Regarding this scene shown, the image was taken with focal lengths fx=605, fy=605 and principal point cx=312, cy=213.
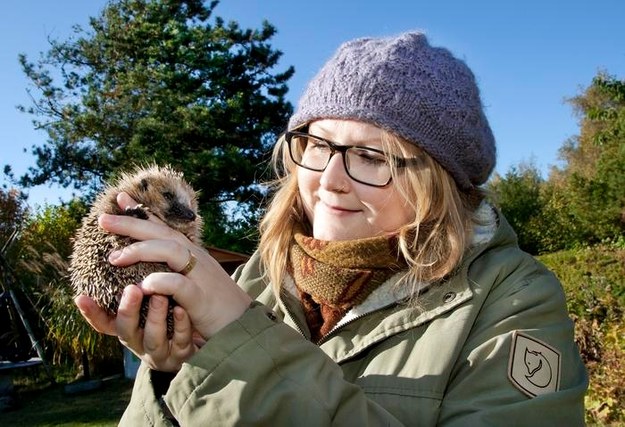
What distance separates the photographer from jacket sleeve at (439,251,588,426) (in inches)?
71.1

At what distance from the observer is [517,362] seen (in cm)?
189

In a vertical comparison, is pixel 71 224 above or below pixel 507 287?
above

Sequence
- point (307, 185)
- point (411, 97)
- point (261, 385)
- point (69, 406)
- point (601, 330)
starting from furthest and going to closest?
point (69, 406)
point (601, 330)
point (307, 185)
point (411, 97)
point (261, 385)

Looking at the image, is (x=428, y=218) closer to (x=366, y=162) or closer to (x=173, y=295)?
(x=366, y=162)

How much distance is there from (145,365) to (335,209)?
912 millimetres

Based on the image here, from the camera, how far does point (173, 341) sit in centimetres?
180

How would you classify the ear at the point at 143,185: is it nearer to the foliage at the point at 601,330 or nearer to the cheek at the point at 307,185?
the cheek at the point at 307,185

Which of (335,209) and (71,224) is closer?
(335,209)

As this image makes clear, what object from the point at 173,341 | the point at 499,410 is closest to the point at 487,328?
the point at 499,410

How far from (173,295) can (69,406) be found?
11.9m

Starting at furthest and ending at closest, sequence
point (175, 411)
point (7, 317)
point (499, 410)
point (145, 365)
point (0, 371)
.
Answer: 1. point (7, 317)
2. point (0, 371)
3. point (145, 365)
4. point (499, 410)
5. point (175, 411)

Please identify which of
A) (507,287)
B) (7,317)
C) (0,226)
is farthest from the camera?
(0,226)

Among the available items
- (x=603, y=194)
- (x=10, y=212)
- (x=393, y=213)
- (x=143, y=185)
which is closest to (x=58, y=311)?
(x=10, y=212)

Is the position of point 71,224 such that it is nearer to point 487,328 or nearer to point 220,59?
point 220,59
